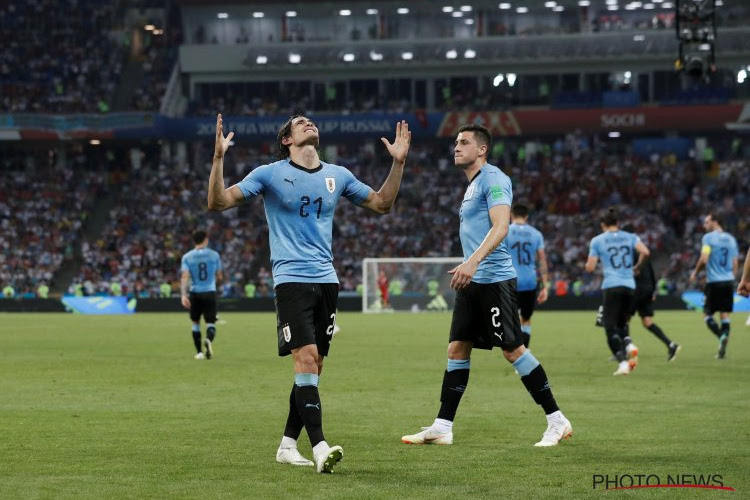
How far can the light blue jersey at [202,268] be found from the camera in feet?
70.5

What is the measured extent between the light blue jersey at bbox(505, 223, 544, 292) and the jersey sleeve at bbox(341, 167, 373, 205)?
984cm

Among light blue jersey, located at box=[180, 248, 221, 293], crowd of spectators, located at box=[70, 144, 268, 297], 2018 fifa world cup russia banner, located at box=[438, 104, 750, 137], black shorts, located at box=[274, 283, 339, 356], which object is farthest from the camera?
2018 fifa world cup russia banner, located at box=[438, 104, 750, 137]

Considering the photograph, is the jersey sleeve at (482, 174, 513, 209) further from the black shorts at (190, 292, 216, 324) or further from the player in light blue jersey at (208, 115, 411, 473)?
the black shorts at (190, 292, 216, 324)

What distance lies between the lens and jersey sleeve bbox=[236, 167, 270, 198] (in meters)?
8.69

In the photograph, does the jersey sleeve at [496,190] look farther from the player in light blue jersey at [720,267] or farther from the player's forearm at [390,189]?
the player in light blue jersey at [720,267]

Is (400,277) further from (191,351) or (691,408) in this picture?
(691,408)

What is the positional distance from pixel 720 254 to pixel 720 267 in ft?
0.81

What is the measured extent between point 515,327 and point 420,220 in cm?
4799

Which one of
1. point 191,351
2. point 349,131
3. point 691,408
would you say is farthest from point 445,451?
point 349,131

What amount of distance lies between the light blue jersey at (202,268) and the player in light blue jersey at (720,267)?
8142mm

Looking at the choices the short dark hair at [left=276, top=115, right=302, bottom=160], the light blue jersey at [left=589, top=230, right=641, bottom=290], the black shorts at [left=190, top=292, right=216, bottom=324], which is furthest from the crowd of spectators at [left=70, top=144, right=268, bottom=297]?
the short dark hair at [left=276, top=115, right=302, bottom=160]

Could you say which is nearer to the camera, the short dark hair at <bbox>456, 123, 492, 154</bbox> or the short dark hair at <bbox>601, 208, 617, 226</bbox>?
the short dark hair at <bbox>456, 123, 492, 154</bbox>

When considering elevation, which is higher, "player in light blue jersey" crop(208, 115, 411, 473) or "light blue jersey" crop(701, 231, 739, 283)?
"player in light blue jersey" crop(208, 115, 411, 473)

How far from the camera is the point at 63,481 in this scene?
8156 millimetres
